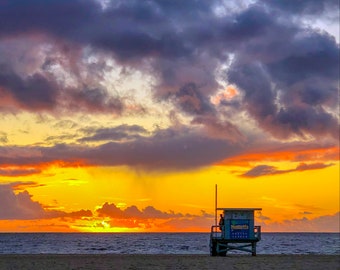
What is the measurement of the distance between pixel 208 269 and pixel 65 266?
8580 millimetres

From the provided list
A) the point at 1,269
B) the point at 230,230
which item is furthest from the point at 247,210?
the point at 1,269

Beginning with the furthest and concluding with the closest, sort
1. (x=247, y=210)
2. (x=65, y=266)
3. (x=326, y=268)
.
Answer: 1. (x=247, y=210)
2. (x=65, y=266)
3. (x=326, y=268)

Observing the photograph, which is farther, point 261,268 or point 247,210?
point 247,210

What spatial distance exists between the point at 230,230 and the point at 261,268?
17.4m

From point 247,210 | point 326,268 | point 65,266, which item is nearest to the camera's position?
point 326,268

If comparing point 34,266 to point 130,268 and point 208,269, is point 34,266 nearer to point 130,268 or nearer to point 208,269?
point 130,268

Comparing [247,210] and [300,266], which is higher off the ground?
[247,210]

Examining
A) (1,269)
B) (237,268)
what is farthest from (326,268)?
(1,269)

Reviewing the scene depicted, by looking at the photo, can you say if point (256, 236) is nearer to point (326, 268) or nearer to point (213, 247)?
point (213, 247)

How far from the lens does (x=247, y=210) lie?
4888cm

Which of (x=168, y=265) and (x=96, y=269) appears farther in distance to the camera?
(x=168, y=265)

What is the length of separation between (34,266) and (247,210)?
20.8 m

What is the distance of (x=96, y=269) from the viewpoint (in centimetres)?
3198

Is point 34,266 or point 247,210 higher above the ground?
point 247,210
